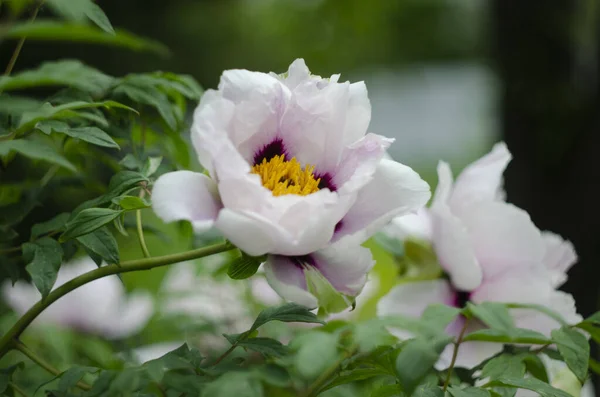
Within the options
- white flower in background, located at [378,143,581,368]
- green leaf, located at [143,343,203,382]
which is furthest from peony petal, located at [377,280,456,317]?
green leaf, located at [143,343,203,382]

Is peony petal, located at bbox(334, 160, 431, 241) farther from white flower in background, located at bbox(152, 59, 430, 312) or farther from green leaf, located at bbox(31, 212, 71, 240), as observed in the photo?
green leaf, located at bbox(31, 212, 71, 240)

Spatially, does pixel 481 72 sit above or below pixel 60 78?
below

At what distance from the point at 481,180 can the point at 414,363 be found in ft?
0.98

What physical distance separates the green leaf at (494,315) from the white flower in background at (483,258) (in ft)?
0.43

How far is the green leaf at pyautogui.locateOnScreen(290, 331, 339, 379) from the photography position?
359 mm

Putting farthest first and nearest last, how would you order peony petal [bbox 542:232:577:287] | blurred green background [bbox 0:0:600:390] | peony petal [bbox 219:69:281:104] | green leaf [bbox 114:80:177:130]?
1. blurred green background [bbox 0:0:600:390]
2. peony petal [bbox 542:232:577:287]
3. green leaf [bbox 114:80:177:130]
4. peony petal [bbox 219:69:281:104]

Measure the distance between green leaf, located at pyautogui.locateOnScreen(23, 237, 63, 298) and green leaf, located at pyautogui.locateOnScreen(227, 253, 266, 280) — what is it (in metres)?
0.11

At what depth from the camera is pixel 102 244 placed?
47cm

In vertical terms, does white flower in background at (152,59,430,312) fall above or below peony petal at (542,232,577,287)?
above

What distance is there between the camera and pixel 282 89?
48 centimetres

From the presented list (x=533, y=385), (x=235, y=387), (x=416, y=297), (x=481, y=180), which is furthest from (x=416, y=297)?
(x=235, y=387)

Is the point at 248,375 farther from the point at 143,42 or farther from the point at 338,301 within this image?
the point at 143,42

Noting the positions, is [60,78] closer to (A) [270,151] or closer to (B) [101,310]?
(A) [270,151]

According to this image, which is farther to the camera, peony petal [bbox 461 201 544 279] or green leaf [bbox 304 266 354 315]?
peony petal [bbox 461 201 544 279]
